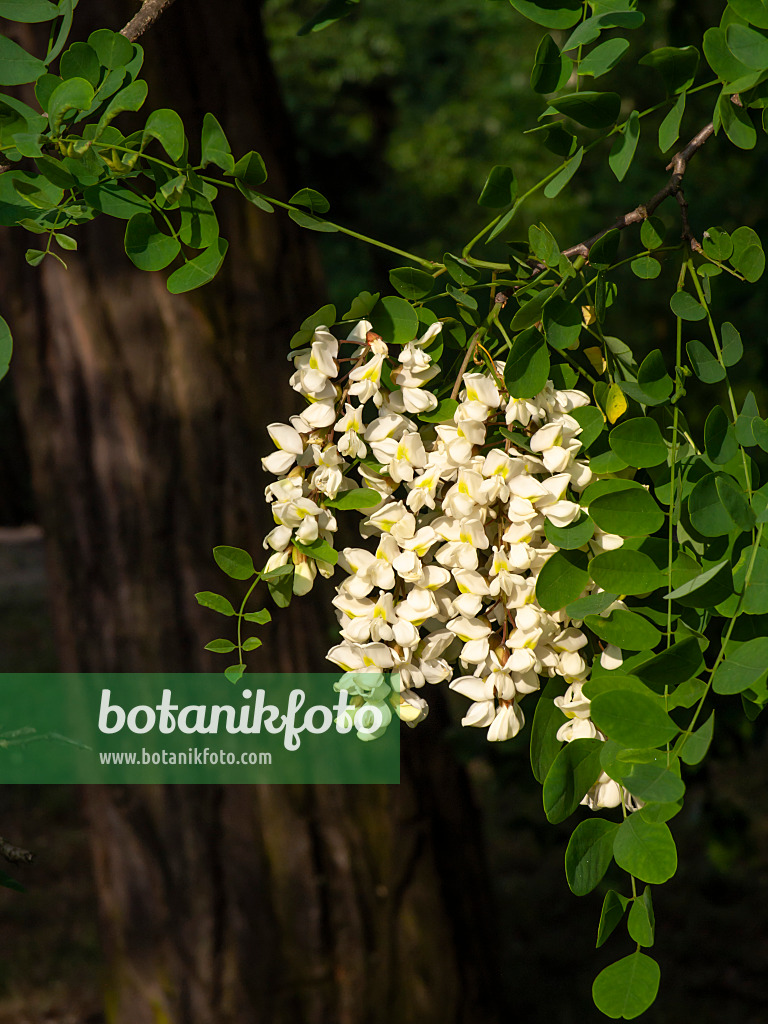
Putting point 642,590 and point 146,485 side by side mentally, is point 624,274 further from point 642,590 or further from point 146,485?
point 642,590

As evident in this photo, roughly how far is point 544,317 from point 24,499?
410 inches

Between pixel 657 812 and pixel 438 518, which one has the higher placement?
pixel 438 518

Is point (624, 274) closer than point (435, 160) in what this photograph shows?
Yes

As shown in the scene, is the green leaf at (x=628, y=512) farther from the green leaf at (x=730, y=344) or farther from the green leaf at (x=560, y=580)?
the green leaf at (x=730, y=344)

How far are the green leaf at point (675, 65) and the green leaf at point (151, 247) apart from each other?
35cm

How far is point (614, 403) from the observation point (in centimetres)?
67

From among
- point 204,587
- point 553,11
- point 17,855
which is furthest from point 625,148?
point 204,587

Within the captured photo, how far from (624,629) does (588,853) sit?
151 millimetres

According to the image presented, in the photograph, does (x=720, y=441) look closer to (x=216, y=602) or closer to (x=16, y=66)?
(x=216, y=602)

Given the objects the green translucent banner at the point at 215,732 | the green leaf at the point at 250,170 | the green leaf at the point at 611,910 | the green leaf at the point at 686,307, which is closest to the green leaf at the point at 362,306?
the green leaf at the point at 250,170

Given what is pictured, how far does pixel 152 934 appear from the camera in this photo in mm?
2074

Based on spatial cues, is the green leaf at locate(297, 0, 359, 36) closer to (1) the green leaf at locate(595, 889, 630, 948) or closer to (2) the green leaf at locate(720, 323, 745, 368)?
(2) the green leaf at locate(720, 323, 745, 368)

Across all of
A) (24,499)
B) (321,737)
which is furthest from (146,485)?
(24,499)

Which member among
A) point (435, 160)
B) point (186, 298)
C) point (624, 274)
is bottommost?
point (186, 298)
